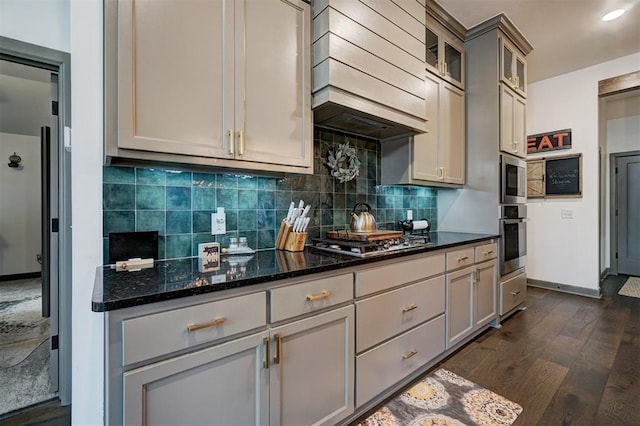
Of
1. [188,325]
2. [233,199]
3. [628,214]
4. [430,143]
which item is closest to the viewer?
[188,325]

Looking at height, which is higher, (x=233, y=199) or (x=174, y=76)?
(x=174, y=76)

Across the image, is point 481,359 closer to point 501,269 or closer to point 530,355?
point 530,355

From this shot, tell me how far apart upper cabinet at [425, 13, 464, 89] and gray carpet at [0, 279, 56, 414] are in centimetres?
374

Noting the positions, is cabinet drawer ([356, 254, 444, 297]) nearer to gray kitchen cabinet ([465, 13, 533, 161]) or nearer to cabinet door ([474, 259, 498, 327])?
cabinet door ([474, 259, 498, 327])

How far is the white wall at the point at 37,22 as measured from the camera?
5.34ft

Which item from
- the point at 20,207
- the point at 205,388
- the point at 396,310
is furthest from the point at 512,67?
the point at 20,207

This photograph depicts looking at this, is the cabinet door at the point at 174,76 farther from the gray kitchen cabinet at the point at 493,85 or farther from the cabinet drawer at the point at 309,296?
the gray kitchen cabinet at the point at 493,85

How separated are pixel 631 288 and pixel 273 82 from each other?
5452 millimetres

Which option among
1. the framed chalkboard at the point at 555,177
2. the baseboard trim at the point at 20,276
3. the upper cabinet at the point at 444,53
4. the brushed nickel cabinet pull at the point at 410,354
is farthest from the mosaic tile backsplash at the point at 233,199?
the baseboard trim at the point at 20,276

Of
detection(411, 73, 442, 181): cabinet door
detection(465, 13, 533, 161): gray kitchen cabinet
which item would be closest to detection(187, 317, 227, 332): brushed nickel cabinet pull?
detection(411, 73, 442, 181): cabinet door

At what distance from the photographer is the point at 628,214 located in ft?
15.8

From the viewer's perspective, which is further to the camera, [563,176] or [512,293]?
[563,176]

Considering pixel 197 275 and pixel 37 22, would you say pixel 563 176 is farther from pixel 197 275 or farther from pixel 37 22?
pixel 37 22

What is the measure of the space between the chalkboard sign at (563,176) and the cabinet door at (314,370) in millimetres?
3993
